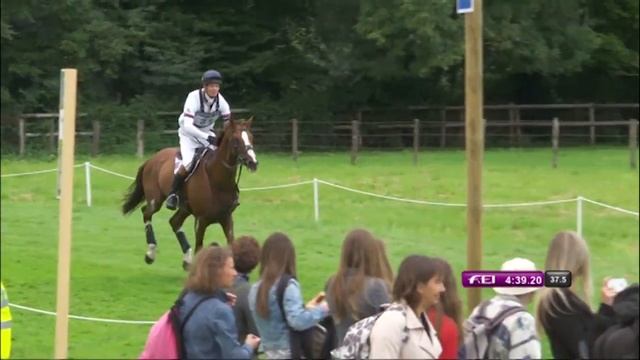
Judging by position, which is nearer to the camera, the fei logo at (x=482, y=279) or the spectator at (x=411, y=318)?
the spectator at (x=411, y=318)

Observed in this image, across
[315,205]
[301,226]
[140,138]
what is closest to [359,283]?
[140,138]

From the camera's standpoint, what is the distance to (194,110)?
26.9 feet

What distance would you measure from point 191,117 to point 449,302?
4.04m

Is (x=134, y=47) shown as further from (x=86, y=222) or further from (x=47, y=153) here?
(x=86, y=222)

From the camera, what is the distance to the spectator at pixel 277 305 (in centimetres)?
529

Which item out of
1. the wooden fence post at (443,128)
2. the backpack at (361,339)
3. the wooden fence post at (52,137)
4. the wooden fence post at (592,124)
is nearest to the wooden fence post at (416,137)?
the wooden fence post at (443,128)

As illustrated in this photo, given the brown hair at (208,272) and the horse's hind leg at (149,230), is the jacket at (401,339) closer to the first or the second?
the brown hair at (208,272)

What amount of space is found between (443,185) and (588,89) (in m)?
4.02

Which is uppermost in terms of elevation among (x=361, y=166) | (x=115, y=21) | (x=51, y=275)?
(x=115, y=21)

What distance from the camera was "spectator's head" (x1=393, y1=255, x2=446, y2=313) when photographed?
14.8 ft

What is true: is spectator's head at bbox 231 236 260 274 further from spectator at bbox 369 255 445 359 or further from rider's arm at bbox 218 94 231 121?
rider's arm at bbox 218 94 231 121

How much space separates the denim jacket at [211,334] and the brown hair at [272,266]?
1.97 feet

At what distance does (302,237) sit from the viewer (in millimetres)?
12812

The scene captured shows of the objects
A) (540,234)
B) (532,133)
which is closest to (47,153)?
(540,234)
